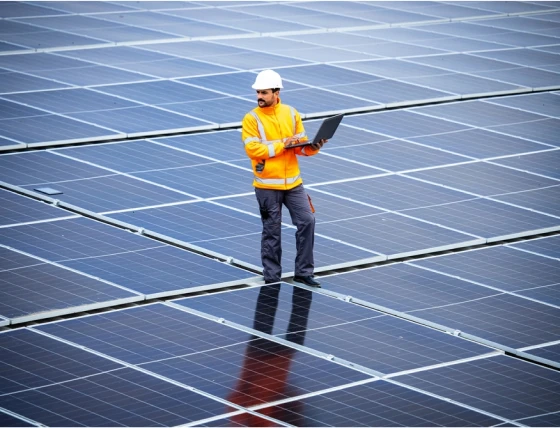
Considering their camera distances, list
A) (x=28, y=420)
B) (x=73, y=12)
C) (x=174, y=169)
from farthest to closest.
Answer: (x=73, y=12) → (x=174, y=169) → (x=28, y=420)

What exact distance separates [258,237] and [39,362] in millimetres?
4719

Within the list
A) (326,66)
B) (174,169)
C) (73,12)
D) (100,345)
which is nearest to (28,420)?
(100,345)

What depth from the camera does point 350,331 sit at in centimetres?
1416

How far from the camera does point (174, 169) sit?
A: 19.9 m

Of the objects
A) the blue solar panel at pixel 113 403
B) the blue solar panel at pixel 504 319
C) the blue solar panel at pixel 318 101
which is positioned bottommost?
the blue solar panel at pixel 113 403

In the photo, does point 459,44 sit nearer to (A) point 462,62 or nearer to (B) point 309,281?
(A) point 462,62

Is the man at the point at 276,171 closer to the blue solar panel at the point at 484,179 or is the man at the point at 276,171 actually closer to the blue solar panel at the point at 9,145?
the blue solar panel at the point at 484,179

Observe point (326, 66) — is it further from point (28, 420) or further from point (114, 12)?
point (28, 420)

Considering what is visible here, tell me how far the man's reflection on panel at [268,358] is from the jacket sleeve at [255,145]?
1.51 m

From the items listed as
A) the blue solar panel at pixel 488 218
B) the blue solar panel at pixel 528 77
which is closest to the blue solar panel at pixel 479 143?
the blue solar panel at pixel 488 218

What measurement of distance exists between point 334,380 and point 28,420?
2.91 meters

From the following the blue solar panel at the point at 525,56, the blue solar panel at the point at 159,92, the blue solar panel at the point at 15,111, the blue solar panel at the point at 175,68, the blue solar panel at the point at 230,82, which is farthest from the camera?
the blue solar panel at the point at 525,56

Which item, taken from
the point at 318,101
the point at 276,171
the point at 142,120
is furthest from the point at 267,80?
the point at 318,101

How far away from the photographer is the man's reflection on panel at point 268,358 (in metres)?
12.3
